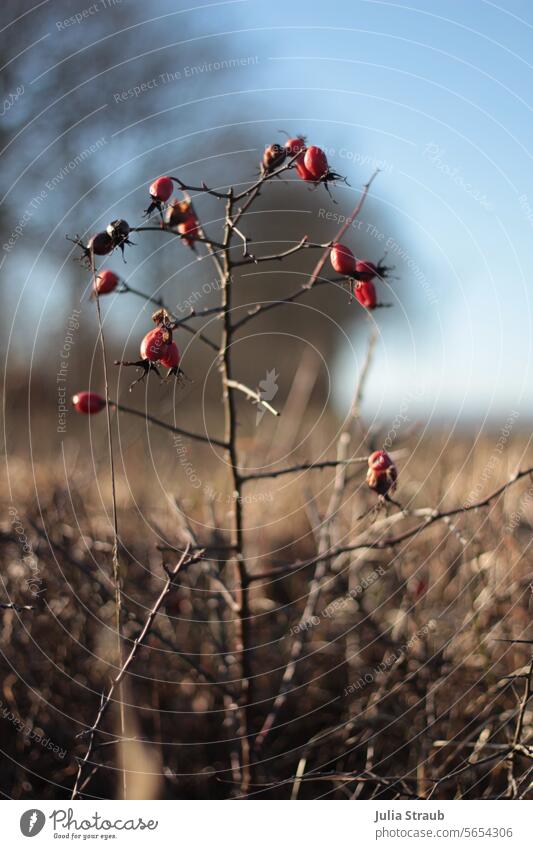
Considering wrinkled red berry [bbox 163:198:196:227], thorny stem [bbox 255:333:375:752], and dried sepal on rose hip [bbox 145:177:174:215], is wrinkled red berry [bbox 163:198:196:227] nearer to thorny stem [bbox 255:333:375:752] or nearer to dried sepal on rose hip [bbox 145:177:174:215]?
dried sepal on rose hip [bbox 145:177:174:215]

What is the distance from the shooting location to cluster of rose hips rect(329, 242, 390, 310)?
4.23ft

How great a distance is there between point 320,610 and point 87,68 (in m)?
4.41

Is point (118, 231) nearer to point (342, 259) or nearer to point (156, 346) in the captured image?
point (156, 346)

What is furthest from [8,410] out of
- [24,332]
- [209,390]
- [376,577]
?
[209,390]

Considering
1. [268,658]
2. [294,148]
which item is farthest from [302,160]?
[268,658]

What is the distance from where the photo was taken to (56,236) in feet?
17.8

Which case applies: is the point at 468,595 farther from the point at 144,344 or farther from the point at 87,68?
the point at 87,68

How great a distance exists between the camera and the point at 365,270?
1.33m

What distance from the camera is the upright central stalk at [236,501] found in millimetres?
1376

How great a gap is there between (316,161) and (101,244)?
384 millimetres

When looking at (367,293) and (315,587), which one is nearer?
(367,293)

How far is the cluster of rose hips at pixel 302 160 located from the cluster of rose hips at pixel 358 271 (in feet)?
0.39

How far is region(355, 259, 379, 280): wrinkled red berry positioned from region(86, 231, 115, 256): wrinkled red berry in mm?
425

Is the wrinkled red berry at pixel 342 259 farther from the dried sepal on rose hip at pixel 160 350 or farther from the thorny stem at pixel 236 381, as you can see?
the dried sepal on rose hip at pixel 160 350
